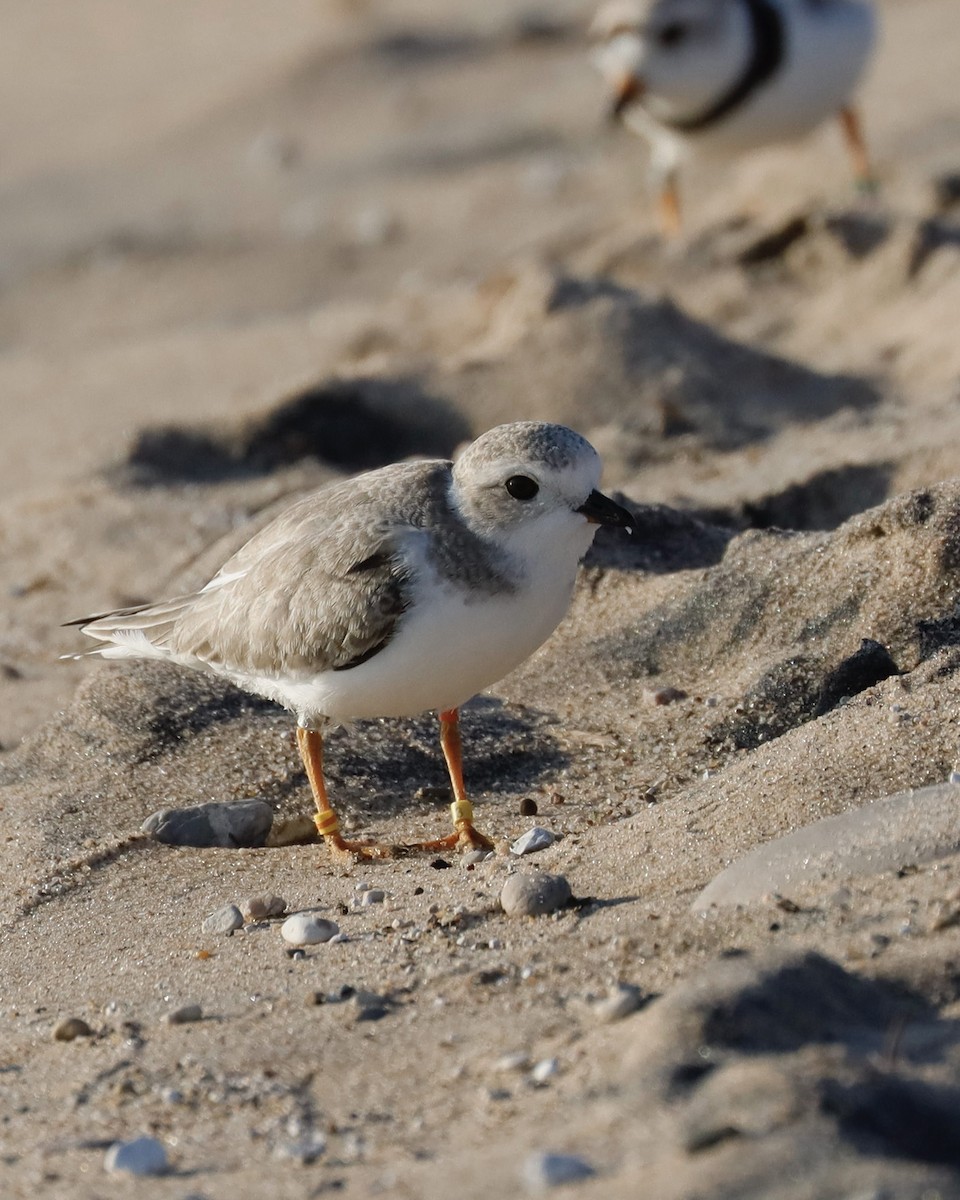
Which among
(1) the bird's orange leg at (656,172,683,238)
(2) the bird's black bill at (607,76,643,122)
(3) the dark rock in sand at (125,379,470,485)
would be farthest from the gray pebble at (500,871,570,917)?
(2) the bird's black bill at (607,76,643,122)

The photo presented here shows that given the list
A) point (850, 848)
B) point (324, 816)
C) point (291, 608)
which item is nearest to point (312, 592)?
point (291, 608)

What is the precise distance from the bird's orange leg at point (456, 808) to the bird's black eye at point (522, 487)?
23.7 inches

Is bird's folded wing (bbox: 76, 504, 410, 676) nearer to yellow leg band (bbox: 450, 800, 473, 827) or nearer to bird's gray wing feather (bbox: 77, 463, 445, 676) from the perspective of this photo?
bird's gray wing feather (bbox: 77, 463, 445, 676)

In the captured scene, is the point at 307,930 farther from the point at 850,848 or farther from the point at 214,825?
the point at 850,848

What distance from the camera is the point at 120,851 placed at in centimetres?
404

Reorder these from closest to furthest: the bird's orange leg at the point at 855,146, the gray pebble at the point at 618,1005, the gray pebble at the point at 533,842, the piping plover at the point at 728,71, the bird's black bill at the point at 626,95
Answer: the gray pebble at the point at 618,1005, the gray pebble at the point at 533,842, the bird's orange leg at the point at 855,146, the piping plover at the point at 728,71, the bird's black bill at the point at 626,95

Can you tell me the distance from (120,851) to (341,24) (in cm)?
1323

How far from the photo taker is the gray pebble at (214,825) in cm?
412

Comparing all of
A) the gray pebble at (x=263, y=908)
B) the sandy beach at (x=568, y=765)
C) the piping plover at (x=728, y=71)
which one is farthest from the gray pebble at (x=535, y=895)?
the piping plover at (x=728, y=71)

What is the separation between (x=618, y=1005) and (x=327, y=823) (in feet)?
4.72

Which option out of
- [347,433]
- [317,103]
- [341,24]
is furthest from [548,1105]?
[341,24]

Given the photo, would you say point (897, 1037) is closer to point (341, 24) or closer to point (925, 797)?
point (925, 797)

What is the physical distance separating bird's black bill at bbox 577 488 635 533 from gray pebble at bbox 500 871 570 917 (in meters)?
0.85

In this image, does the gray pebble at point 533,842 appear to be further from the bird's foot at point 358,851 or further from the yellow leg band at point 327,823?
the yellow leg band at point 327,823
